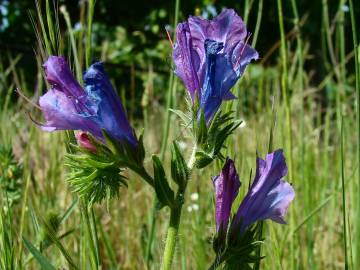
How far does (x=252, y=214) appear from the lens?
0.61 metres

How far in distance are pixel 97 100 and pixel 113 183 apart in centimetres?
8

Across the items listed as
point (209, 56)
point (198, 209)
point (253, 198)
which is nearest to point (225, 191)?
point (253, 198)

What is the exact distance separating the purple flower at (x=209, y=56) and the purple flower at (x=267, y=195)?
74 millimetres

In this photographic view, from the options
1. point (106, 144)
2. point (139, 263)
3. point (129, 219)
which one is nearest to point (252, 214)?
point (106, 144)

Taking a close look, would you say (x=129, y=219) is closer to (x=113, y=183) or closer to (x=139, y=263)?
(x=139, y=263)

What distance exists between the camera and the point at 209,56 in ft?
1.89

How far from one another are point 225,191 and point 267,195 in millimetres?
41

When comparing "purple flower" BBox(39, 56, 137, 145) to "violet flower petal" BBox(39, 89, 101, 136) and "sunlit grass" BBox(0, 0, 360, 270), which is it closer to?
"violet flower petal" BBox(39, 89, 101, 136)

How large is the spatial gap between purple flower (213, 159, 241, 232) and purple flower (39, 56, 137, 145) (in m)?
0.09

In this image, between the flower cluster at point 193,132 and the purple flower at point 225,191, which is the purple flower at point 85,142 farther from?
the purple flower at point 225,191

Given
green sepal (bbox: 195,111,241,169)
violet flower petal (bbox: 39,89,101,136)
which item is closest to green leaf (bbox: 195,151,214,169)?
green sepal (bbox: 195,111,241,169)

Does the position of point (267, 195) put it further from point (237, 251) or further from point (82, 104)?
point (82, 104)

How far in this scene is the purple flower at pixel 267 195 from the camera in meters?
0.59

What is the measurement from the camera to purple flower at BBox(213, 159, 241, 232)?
1.96 feet
